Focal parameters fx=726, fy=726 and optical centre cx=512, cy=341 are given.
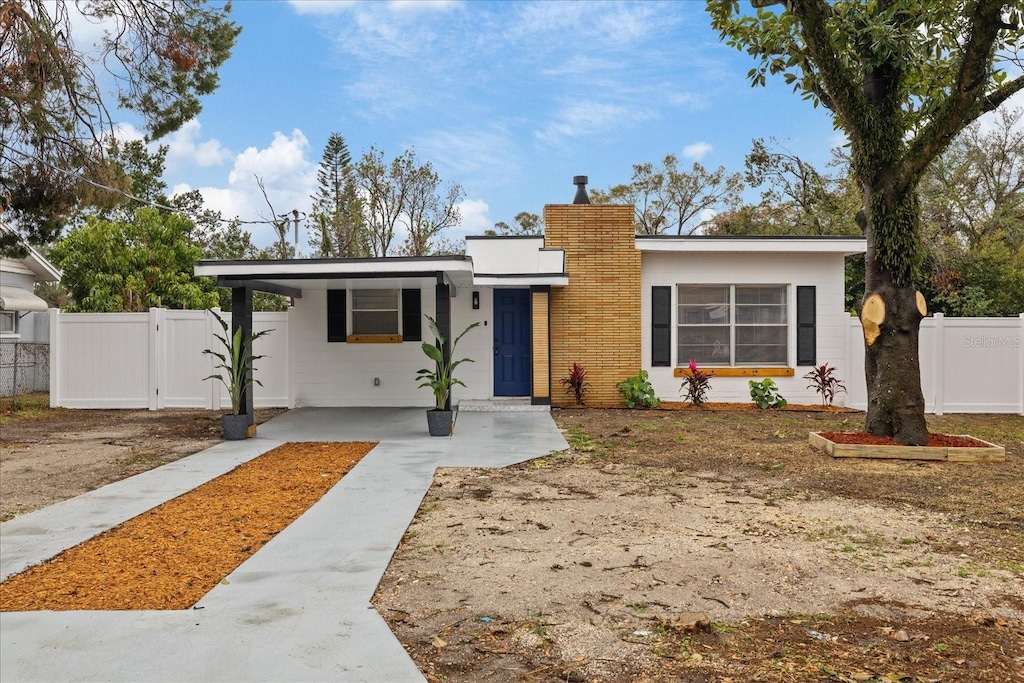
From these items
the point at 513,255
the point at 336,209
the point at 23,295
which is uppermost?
the point at 336,209

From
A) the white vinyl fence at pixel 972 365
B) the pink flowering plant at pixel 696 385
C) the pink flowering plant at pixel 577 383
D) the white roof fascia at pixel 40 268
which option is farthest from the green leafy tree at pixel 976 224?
the white roof fascia at pixel 40 268

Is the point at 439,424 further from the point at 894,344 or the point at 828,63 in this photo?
the point at 828,63

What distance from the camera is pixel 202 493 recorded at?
22.3 feet

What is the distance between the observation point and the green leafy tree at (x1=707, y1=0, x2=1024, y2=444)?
8539 millimetres

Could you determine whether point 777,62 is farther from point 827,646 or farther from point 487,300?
point 827,646

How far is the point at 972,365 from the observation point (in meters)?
13.6

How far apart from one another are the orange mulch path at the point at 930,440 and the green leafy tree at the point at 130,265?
16.3 m

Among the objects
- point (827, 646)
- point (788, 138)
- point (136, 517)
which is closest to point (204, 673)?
point (827, 646)

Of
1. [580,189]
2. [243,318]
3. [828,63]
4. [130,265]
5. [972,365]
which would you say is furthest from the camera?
[130,265]

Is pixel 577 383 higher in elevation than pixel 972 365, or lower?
lower

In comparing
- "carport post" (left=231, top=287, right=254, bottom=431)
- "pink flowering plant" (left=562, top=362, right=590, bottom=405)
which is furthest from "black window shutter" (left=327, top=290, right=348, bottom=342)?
"pink flowering plant" (left=562, top=362, right=590, bottom=405)

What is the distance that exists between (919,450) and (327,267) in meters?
7.87

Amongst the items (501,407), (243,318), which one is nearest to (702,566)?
(243,318)

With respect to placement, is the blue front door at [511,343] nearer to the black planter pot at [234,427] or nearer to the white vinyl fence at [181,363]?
the white vinyl fence at [181,363]
